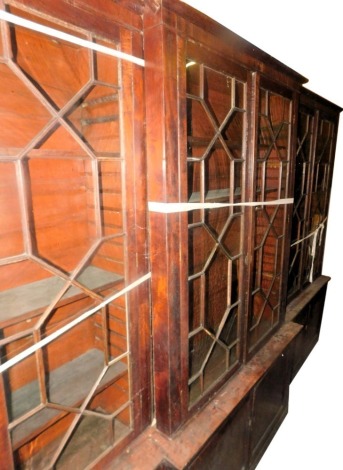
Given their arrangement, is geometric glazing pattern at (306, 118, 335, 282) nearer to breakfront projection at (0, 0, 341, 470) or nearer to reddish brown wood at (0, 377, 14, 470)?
breakfront projection at (0, 0, 341, 470)

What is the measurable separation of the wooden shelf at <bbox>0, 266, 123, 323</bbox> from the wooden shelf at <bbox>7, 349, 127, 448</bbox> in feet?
1.05

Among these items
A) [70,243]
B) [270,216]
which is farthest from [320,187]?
[70,243]

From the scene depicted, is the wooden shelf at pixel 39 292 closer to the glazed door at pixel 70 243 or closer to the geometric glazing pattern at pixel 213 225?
the glazed door at pixel 70 243

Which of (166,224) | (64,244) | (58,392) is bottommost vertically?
(58,392)

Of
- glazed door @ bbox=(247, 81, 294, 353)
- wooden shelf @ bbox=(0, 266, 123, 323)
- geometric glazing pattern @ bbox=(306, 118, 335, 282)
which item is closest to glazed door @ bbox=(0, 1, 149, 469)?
wooden shelf @ bbox=(0, 266, 123, 323)

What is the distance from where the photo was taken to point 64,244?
1.09m

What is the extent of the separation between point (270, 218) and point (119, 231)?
0.94 meters

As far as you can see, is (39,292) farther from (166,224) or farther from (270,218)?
(270,218)

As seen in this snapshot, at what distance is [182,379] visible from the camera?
1062 millimetres

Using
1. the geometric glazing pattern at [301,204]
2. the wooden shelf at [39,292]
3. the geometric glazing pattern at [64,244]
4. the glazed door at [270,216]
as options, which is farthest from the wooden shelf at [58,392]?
the geometric glazing pattern at [301,204]

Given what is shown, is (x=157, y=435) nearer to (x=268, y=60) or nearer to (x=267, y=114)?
(x=267, y=114)

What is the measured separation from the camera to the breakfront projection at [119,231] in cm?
78

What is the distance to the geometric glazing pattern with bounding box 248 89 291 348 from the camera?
4.79 feet

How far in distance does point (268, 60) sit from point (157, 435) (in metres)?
1.63
